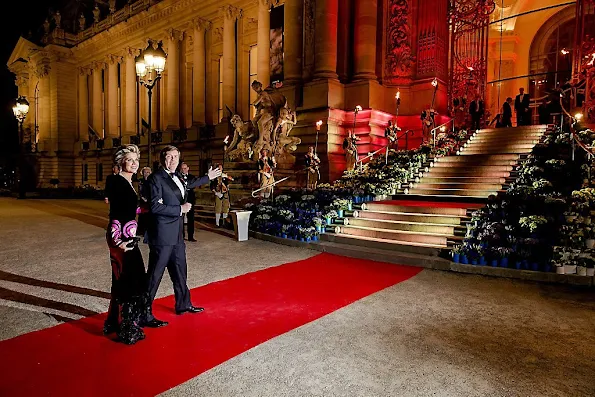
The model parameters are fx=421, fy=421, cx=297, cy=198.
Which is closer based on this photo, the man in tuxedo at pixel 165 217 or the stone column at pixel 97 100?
the man in tuxedo at pixel 165 217

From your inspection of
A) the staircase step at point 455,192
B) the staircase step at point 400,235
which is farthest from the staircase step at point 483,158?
the staircase step at point 400,235

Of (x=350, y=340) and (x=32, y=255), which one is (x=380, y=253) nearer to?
(x=350, y=340)

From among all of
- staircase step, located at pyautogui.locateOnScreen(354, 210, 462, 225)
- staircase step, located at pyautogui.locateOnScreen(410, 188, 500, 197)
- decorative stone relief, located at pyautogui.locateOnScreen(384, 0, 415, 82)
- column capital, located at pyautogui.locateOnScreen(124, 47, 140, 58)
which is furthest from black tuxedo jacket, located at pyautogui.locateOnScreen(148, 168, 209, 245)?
column capital, located at pyautogui.locateOnScreen(124, 47, 140, 58)

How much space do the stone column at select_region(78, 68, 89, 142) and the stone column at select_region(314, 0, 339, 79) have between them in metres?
36.7

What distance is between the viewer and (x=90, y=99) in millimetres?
48188

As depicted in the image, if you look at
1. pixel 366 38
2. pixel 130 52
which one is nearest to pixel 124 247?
pixel 366 38

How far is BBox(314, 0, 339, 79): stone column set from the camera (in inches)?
814

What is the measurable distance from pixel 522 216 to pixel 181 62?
33.4 m

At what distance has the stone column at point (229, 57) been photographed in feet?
101

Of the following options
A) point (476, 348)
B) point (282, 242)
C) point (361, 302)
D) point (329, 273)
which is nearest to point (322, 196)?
point (282, 242)

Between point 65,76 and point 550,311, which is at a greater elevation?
point 65,76

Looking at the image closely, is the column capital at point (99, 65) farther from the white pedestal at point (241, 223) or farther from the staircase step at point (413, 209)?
the staircase step at point (413, 209)

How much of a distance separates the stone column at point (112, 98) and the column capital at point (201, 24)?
13526 millimetres

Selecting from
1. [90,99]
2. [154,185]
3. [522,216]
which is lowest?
[522,216]
